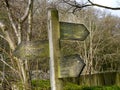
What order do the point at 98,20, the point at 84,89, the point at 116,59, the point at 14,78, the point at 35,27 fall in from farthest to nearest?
the point at 116,59 → the point at 98,20 → the point at 35,27 → the point at 84,89 → the point at 14,78

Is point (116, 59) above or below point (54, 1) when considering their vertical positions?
below

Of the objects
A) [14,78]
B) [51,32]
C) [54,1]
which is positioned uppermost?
[51,32]

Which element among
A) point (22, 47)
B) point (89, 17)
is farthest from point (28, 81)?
point (89, 17)

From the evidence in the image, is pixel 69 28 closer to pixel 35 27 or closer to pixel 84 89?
pixel 84 89

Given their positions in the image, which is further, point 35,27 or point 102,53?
point 102,53

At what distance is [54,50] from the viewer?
199 centimetres

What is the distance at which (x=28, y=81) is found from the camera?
4.41m

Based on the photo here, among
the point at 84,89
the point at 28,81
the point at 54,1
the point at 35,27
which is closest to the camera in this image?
the point at 28,81

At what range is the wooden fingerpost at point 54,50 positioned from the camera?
1.99m

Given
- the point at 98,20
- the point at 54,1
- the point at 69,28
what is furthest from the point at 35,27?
the point at 98,20

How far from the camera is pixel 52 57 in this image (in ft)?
6.54

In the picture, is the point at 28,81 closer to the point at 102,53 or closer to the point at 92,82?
the point at 92,82

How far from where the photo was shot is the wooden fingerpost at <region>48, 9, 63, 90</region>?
1989mm

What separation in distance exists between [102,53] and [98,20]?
2.73 m
